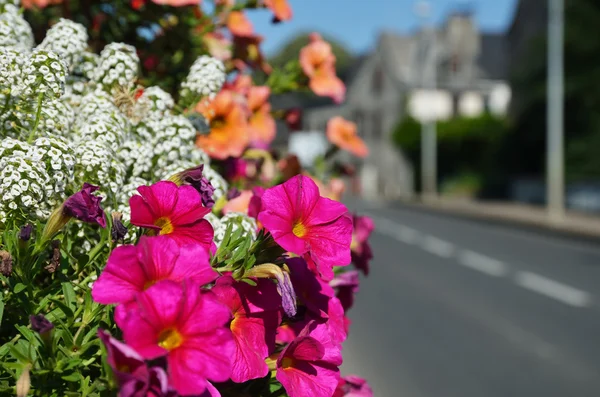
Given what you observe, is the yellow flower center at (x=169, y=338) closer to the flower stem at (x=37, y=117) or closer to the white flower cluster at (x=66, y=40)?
the flower stem at (x=37, y=117)

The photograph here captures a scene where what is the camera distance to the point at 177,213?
1.09 m

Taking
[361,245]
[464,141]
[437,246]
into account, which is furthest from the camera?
[464,141]

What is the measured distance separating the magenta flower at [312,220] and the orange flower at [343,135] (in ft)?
3.63

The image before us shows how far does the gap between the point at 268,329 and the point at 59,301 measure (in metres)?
0.26

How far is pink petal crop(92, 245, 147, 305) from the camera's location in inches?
36.7

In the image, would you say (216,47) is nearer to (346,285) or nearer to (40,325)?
(346,285)

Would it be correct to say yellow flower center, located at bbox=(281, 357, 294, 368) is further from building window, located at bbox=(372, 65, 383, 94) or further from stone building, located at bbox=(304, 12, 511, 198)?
building window, located at bbox=(372, 65, 383, 94)

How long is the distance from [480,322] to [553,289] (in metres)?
2.91

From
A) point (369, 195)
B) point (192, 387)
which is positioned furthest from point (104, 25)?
point (369, 195)

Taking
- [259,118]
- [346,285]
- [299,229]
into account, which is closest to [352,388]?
[346,285]

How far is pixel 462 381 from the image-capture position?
316 inches

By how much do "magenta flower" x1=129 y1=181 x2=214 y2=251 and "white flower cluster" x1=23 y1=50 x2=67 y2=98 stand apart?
10.0 inches

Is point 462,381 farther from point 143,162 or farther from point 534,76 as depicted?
point 534,76

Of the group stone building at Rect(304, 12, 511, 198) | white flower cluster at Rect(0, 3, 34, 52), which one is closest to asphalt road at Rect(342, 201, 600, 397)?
white flower cluster at Rect(0, 3, 34, 52)
